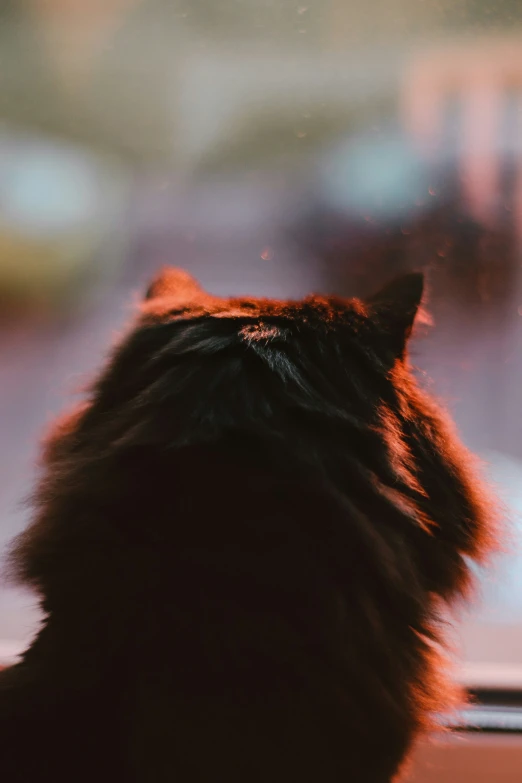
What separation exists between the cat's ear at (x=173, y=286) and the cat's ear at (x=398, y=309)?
223 mm

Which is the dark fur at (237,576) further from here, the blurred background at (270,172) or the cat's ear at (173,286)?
the blurred background at (270,172)

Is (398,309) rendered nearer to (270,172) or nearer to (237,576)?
(237,576)

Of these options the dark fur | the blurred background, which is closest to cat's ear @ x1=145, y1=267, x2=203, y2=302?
the dark fur

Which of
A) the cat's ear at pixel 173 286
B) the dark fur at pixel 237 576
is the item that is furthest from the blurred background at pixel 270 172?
the dark fur at pixel 237 576

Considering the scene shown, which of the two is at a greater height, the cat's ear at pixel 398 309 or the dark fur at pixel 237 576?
the cat's ear at pixel 398 309

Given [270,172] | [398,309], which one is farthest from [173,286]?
[270,172]

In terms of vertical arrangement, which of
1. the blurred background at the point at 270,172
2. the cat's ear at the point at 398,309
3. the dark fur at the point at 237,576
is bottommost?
the dark fur at the point at 237,576

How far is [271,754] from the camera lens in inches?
19.9

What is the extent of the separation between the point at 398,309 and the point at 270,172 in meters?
0.67

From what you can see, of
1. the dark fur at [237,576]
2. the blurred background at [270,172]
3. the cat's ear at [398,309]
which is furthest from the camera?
the blurred background at [270,172]

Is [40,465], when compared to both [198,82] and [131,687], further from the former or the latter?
[198,82]

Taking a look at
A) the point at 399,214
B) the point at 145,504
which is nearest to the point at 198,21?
the point at 399,214

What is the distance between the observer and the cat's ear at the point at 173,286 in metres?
0.76

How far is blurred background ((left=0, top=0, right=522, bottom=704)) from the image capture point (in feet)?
3.70
